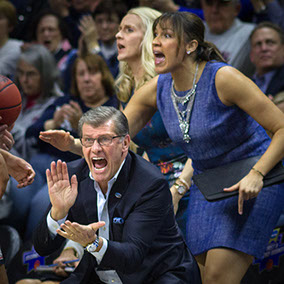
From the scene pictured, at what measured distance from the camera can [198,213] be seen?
2953 mm

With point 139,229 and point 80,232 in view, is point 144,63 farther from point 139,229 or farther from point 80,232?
point 80,232

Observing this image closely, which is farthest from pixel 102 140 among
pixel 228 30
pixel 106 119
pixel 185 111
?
pixel 228 30

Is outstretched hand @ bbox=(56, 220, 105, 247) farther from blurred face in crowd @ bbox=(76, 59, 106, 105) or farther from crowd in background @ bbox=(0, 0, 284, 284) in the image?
blurred face in crowd @ bbox=(76, 59, 106, 105)

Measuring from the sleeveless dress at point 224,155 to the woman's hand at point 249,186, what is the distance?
0.17m

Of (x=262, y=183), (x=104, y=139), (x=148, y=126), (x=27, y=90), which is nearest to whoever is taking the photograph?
(x=104, y=139)

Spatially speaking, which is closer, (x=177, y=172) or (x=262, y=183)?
(x=262, y=183)

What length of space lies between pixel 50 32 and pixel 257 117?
344cm

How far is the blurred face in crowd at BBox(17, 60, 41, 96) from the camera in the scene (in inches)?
190

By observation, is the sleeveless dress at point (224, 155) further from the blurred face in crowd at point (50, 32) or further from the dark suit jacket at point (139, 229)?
the blurred face in crowd at point (50, 32)

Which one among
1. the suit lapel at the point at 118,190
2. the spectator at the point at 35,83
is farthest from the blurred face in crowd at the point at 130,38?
the spectator at the point at 35,83

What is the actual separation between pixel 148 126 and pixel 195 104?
0.56 meters

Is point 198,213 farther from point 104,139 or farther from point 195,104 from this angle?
point 104,139

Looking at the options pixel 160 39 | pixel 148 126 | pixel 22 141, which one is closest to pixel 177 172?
pixel 148 126

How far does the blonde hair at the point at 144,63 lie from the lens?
3.34 m
